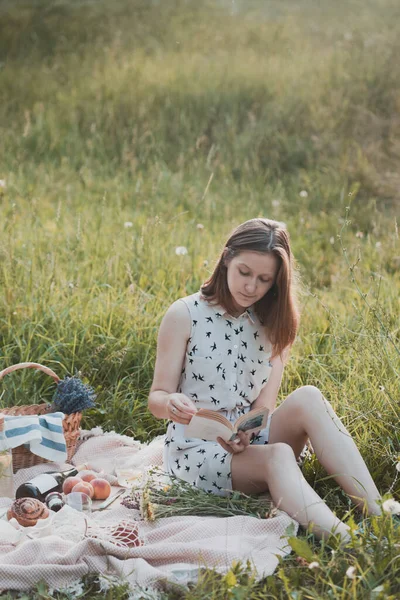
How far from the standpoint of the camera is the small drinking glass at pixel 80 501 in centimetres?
364

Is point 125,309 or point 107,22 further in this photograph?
point 107,22

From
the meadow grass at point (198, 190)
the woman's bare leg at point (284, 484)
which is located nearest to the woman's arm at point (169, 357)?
the woman's bare leg at point (284, 484)

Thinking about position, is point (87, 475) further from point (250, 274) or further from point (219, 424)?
point (250, 274)

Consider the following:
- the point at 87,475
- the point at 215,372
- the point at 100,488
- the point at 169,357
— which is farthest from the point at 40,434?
the point at 215,372

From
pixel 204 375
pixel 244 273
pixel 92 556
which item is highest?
pixel 244 273

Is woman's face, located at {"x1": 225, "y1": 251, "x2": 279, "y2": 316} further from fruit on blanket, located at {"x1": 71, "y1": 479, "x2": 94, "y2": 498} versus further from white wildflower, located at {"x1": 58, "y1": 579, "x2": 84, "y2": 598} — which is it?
white wildflower, located at {"x1": 58, "y1": 579, "x2": 84, "y2": 598}

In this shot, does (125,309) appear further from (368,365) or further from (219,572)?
(219,572)

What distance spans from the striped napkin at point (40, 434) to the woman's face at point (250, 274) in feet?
3.60

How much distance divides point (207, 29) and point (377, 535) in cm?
933

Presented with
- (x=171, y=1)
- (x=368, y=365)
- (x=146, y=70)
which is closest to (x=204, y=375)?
(x=368, y=365)

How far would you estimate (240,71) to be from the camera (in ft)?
32.7

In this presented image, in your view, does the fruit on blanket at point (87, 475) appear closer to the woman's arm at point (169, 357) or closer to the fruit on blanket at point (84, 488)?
the fruit on blanket at point (84, 488)

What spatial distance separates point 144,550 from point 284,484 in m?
0.57

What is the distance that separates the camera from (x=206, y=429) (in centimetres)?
328
